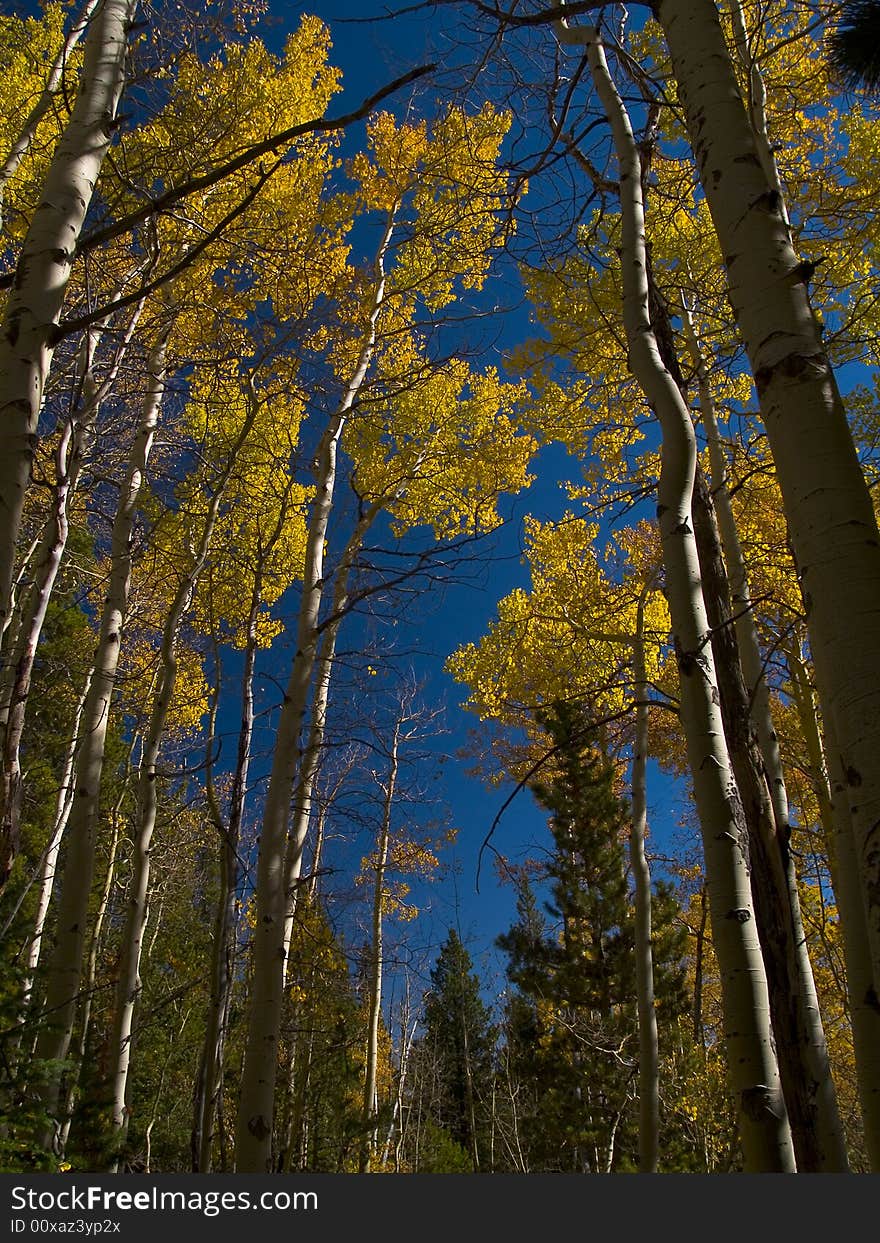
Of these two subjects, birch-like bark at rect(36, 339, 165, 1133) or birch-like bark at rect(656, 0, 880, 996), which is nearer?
birch-like bark at rect(656, 0, 880, 996)

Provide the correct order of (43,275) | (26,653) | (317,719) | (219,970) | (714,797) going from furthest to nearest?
(317,719) → (219,970) → (26,653) → (43,275) → (714,797)

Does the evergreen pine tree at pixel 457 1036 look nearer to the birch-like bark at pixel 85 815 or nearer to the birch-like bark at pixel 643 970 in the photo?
the birch-like bark at pixel 643 970

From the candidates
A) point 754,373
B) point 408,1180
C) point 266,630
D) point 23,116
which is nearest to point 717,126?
point 754,373

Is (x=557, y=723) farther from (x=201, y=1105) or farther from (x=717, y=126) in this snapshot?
(x=717, y=126)

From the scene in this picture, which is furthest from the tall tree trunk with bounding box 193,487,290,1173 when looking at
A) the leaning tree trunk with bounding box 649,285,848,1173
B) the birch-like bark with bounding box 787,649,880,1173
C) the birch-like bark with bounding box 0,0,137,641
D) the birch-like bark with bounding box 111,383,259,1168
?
the birch-like bark with bounding box 787,649,880,1173

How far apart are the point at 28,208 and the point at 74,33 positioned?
5.20 feet

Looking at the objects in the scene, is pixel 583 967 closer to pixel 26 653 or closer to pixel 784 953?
pixel 784 953

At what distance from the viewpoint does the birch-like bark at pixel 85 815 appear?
3387 mm

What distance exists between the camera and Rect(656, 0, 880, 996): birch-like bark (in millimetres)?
1006

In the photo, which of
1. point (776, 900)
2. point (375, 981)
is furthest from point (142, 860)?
point (375, 981)

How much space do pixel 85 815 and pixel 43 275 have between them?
2926 millimetres

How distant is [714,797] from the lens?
1.62 meters

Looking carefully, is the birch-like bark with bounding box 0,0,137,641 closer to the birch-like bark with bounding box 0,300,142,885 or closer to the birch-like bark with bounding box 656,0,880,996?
the birch-like bark with bounding box 0,300,142,885

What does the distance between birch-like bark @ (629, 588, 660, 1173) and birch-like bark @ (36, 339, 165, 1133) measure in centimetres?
309
